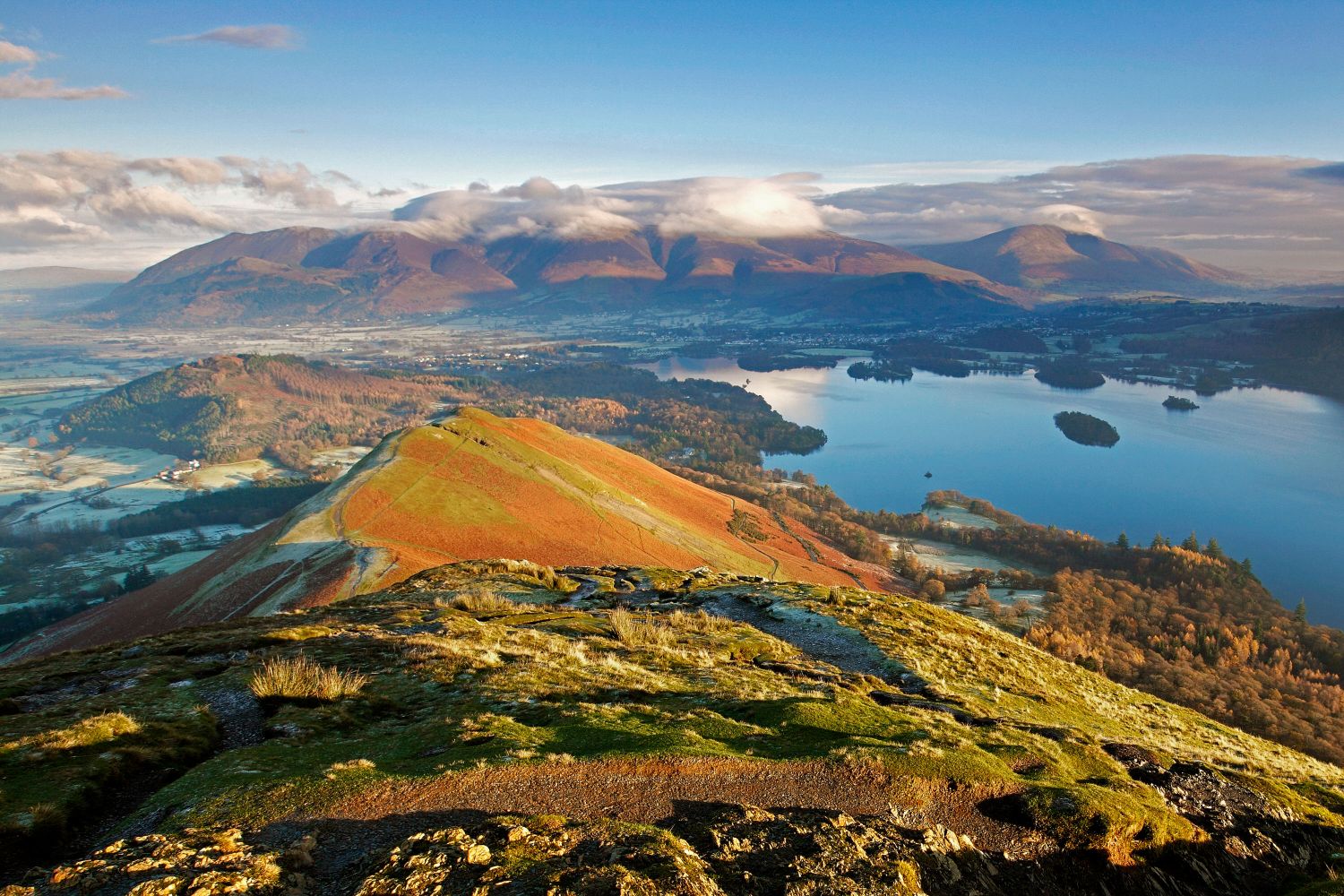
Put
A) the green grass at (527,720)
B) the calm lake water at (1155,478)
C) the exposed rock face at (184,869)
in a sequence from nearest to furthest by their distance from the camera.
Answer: the exposed rock face at (184,869) → the green grass at (527,720) → the calm lake water at (1155,478)

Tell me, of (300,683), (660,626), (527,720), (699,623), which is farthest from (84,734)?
(699,623)

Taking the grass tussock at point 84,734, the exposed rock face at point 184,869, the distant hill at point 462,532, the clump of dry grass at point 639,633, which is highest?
the exposed rock face at point 184,869

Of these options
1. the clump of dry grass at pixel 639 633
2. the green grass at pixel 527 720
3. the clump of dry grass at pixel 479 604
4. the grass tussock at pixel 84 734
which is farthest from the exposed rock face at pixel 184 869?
the clump of dry grass at pixel 479 604

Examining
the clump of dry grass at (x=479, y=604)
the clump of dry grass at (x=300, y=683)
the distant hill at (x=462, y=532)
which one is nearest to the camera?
the clump of dry grass at (x=300, y=683)

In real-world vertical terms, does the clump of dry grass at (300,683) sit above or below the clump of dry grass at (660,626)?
above

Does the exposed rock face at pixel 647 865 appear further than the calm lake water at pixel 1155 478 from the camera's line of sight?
No

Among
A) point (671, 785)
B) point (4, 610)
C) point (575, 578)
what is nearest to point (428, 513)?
point (575, 578)

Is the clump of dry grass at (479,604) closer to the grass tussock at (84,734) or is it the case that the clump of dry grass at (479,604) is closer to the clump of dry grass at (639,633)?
the clump of dry grass at (639,633)

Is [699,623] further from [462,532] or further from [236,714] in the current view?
[462,532]
